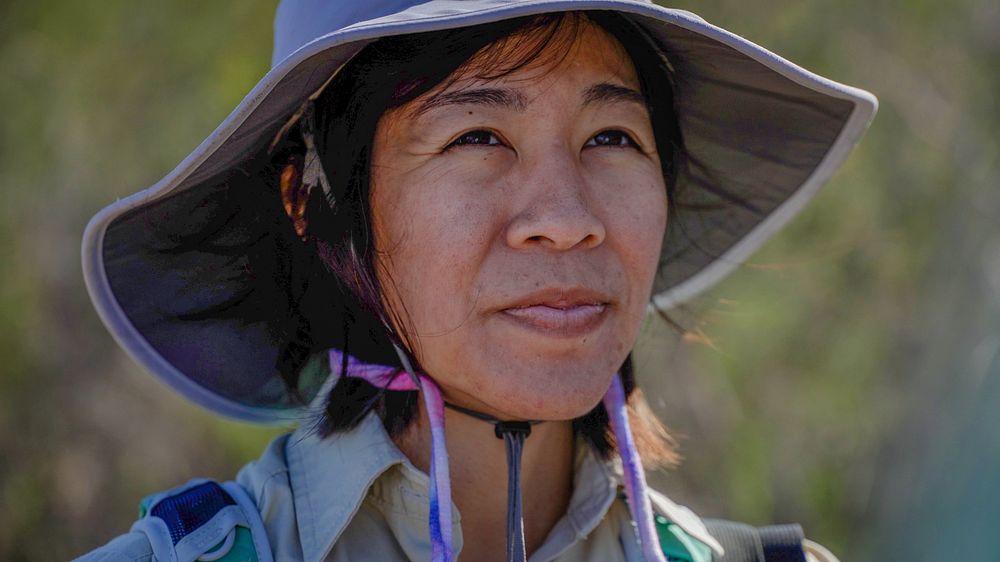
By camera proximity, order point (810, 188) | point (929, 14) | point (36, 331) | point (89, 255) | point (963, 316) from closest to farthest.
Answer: point (89, 255), point (810, 188), point (963, 316), point (36, 331), point (929, 14)

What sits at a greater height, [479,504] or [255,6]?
[255,6]

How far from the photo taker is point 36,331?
4.57 metres

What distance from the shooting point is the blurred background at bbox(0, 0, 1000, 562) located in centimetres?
436

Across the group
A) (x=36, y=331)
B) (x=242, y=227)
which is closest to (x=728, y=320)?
(x=36, y=331)

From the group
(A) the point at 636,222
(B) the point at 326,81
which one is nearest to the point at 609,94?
(A) the point at 636,222

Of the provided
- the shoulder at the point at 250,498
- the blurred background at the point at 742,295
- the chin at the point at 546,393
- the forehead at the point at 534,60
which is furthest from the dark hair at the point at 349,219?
the blurred background at the point at 742,295

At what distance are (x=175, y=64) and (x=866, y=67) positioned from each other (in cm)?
298

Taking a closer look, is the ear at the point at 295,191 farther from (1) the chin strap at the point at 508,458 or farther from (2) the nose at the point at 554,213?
(2) the nose at the point at 554,213

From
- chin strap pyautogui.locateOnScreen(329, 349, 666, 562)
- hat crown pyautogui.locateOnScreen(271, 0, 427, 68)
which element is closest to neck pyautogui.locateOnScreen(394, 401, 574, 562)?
chin strap pyautogui.locateOnScreen(329, 349, 666, 562)

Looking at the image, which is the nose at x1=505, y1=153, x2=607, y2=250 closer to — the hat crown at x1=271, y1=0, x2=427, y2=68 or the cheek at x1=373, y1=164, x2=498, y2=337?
the cheek at x1=373, y1=164, x2=498, y2=337

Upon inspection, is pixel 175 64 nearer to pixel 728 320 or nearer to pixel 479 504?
pixel 728 320

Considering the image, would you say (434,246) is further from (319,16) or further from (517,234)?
(319,16)

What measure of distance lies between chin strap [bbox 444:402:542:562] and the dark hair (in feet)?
0.60

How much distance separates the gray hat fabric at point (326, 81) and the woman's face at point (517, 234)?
0.58ft
